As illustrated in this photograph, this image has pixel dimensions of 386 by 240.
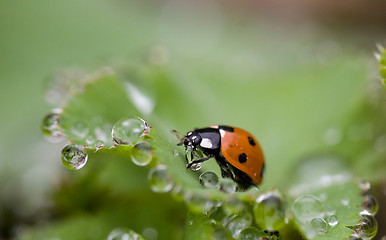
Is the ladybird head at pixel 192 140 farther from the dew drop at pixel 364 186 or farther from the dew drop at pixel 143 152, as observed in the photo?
the dew drop at pixel 364 186

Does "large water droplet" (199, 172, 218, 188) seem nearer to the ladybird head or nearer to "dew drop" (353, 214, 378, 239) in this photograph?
the ladybird head

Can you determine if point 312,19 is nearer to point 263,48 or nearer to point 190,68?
point 263,48

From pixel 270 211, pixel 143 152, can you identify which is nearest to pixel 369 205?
pixel 270 211

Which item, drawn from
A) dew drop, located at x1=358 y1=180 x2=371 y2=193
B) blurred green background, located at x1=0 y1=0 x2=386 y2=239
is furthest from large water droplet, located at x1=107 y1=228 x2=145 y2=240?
dew drop, located at x1=358 y1=180 x2=371 y2=193

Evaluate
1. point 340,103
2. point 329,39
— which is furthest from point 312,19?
point 340,103

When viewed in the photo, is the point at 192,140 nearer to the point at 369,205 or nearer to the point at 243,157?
the point at 243,157
